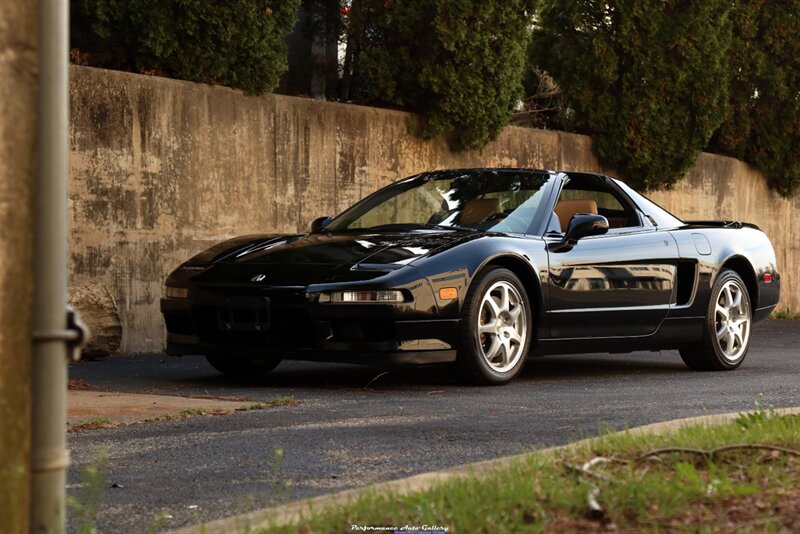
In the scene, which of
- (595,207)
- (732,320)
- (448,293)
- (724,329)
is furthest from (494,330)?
(732,320)

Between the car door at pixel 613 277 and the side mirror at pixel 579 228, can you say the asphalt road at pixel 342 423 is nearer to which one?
the car door at pixel 613 277

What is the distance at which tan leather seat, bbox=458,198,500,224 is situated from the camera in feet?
28.1

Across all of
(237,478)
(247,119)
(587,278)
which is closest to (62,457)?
(237,478)

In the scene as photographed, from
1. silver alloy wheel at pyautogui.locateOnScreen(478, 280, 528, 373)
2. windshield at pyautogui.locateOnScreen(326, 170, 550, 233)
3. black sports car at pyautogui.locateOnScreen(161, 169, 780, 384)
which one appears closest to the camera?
black sports car at pyautogui.locateOnScreen(161, 169, 780, 384)

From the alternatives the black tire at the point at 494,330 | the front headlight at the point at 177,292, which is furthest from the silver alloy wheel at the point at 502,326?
the front headlight at the point at 177,292

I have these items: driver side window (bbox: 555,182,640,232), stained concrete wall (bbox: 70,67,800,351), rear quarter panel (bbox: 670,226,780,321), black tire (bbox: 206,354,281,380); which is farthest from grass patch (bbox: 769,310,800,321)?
black tire (bbox: 206,354,281,380)

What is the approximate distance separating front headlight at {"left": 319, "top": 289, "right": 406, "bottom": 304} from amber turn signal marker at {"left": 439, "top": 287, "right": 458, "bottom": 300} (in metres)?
0.27

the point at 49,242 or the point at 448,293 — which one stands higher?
the point at 49,242

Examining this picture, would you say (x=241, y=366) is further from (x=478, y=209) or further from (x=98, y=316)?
(x=478, y=209)

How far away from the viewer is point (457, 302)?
25.0ft

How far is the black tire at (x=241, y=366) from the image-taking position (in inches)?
337

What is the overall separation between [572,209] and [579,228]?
38.2 inches

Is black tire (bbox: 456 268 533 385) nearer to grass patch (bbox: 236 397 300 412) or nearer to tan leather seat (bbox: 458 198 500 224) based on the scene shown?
tan leather seat (bbox: 458 198 500 224)

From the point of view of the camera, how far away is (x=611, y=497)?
11.3ft
